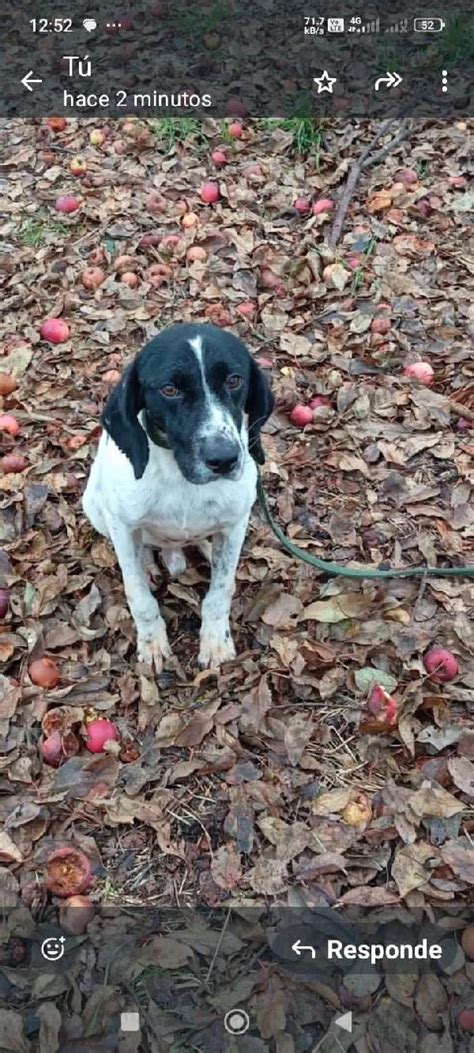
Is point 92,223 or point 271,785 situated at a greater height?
point 92,223

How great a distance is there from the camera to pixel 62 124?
6645 mm

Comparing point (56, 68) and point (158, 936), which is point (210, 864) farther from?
point (56, 68)

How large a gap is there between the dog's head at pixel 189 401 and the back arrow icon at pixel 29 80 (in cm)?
545

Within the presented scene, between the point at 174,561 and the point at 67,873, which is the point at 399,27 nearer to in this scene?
the point at 174,561

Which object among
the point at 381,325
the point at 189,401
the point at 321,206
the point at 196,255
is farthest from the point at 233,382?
the point at 321,206

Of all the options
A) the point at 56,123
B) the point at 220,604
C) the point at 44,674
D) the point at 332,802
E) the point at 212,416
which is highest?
the point at 56,123

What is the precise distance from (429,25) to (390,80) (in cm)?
48

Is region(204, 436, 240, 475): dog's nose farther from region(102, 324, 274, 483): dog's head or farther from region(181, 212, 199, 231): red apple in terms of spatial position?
region(181, 212, 199, 231): red apple

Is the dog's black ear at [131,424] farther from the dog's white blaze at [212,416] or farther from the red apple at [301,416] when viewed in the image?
the red apple at [301,416]

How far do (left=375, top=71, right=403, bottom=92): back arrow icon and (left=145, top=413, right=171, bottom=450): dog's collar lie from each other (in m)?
4.73

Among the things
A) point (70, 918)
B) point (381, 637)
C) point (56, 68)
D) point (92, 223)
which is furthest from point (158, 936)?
point (56, 68)

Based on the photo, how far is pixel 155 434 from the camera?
9.36 ft

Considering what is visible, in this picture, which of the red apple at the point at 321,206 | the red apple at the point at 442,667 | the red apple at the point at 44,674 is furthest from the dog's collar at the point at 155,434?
the red apple at the point at 321,206

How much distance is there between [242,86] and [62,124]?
1.53m
